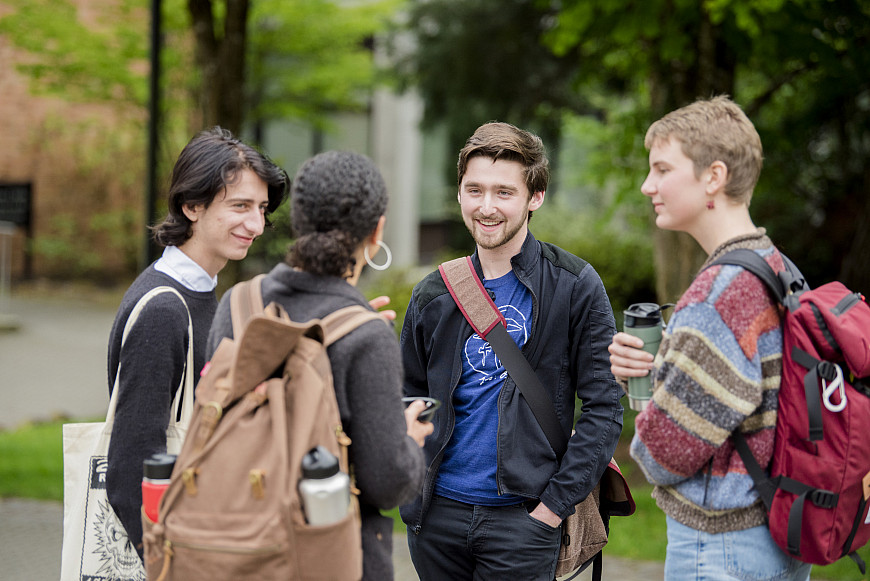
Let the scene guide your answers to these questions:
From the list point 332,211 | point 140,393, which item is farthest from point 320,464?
point 140,393

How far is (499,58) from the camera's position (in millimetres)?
10750

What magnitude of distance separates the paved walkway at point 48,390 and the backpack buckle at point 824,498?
10.7 ft

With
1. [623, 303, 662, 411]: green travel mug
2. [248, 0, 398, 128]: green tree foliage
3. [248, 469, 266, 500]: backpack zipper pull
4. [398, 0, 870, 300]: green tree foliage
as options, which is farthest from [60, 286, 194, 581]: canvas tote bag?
[248, 0, 398, 128]: green tree foliage

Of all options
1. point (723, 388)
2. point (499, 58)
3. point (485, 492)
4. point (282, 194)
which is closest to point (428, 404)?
point (485, 492)

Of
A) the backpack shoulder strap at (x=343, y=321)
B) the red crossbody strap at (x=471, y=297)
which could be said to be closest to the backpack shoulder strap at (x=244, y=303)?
the backpack shoulder strap at (x=343, y=321)

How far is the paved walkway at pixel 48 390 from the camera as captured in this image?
527 centimetres

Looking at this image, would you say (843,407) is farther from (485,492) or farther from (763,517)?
(485,492)

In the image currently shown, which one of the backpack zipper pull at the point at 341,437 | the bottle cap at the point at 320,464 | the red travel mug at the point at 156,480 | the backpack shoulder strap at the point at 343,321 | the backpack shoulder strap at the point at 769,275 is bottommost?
the red travel mug at the point at 156,480

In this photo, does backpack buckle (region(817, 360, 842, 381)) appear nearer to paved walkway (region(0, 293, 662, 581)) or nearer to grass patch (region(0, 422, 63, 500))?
paved walkway (region(0, 293, 662, 581))

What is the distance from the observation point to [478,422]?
288 centimetres

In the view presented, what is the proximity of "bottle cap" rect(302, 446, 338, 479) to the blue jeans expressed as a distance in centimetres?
95

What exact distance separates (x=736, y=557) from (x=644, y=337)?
577mm

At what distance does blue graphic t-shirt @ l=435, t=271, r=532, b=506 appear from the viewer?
2.85 meters

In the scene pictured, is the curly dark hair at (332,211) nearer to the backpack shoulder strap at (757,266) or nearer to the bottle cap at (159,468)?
the bottle cap at (159,468)
